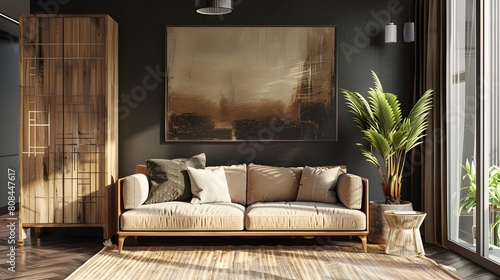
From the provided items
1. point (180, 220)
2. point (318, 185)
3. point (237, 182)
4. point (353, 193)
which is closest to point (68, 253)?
point (180, 220)

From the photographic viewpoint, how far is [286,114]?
6.46 m

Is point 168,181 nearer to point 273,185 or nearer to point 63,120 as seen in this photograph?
point 273,185

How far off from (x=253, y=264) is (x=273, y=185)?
128 cm

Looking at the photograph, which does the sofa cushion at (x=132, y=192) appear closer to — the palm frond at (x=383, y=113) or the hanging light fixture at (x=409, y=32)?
the palm frond at (x=383, y=113)

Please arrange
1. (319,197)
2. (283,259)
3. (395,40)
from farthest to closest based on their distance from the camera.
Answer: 1. (395,40)
2. (319,197)
3. (283,259)

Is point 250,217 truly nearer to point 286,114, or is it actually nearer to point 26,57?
point 286,114

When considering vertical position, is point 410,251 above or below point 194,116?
below

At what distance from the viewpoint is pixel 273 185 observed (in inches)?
237

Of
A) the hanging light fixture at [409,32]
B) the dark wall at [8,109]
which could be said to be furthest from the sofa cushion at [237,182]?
the dark wall at [8,109]

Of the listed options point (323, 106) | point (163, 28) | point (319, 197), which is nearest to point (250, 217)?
point (319, 197)

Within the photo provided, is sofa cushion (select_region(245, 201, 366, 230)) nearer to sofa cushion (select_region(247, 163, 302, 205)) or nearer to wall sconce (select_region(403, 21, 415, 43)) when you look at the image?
sofa cushion (select_region(247, 163, 302, 205))

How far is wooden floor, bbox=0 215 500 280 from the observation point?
4.64 meters

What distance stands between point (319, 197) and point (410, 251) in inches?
40.6

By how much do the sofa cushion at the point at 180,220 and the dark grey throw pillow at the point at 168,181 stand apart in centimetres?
36
